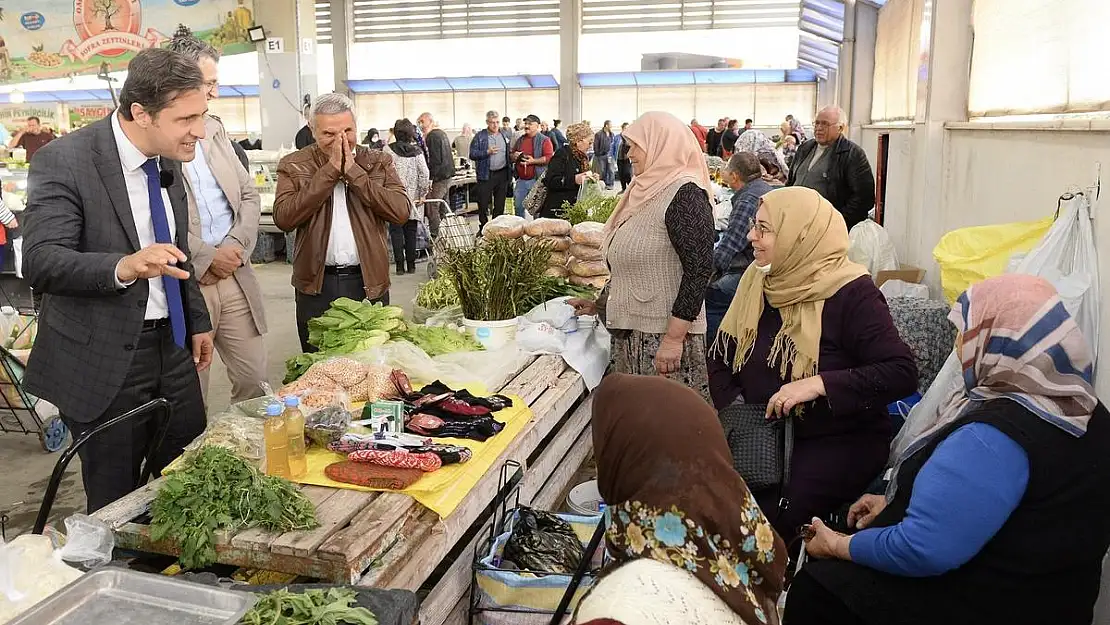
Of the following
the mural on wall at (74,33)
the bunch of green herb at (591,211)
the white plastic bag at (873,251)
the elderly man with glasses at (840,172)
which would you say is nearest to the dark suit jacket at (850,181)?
the elderly man with glasses at (840,172)

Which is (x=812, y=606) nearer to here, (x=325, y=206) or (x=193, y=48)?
(x=325, y=206)

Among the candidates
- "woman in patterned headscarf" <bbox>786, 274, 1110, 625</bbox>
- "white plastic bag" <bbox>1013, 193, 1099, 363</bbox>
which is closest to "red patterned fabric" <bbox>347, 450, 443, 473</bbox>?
"woman in patterned headscarf" <bbox>786, 274, 1110, 625</bbox>

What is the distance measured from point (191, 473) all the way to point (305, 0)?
37.4 feet

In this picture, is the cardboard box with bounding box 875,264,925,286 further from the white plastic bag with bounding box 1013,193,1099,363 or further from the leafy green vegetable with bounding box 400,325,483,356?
the leafy green vegetable with bounding box 400,325,483,356

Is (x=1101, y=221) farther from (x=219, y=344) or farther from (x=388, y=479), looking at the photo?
(x=219, y=344)

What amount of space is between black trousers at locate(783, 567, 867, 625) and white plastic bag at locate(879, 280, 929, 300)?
251 cm

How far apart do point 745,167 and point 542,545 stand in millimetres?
3264

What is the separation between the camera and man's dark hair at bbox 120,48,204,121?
2.25 meters

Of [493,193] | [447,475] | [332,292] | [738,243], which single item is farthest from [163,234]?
[493,193]

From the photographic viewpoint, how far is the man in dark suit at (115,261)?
2.25 metres

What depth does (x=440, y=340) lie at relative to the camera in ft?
12.3

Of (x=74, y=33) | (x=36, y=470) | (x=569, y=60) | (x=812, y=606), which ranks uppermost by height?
(x=569, y=60)

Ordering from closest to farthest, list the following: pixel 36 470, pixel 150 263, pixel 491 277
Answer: pixel 150 263, pixel 491 277, pixel 36 470

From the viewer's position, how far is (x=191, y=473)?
210 centimetres
